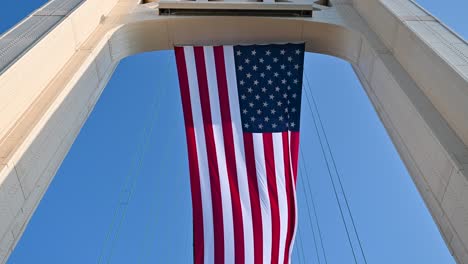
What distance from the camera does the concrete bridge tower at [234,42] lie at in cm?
619

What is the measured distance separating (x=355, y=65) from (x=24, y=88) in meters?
5.86

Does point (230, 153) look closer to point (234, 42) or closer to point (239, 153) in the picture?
point (239, 153)

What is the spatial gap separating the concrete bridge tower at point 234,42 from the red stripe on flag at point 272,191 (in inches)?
72.5

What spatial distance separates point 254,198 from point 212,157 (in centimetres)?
94

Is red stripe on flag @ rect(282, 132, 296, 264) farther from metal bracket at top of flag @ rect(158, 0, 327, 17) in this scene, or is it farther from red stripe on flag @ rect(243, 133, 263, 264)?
metal bracket at top of flag @ rect(158, 0, 327, 17)

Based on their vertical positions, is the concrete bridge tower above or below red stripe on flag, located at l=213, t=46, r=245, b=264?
above

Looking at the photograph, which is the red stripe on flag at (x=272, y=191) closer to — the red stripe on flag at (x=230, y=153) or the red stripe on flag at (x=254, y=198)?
the red stripe on flag at (x=254, y=198)

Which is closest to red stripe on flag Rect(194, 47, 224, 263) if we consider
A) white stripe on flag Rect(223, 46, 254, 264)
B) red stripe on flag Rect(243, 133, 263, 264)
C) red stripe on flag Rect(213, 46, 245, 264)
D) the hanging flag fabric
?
the hanging flag fabric

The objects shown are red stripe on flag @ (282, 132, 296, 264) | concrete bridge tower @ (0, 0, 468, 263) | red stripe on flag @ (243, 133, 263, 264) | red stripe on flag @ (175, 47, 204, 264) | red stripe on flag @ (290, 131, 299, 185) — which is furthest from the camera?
red stripe on flag @ (290, 131, 299, 185)

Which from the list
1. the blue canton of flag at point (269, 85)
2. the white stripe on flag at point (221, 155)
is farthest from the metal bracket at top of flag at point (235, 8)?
the white stripe on flag at point (221, 155)

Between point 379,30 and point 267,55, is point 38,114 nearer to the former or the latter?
point 267,55

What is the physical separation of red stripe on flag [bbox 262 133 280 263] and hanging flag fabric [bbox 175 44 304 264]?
15 mm

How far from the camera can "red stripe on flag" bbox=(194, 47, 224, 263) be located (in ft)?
28.9

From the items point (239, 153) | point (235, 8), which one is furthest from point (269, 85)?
point (235, 8)
